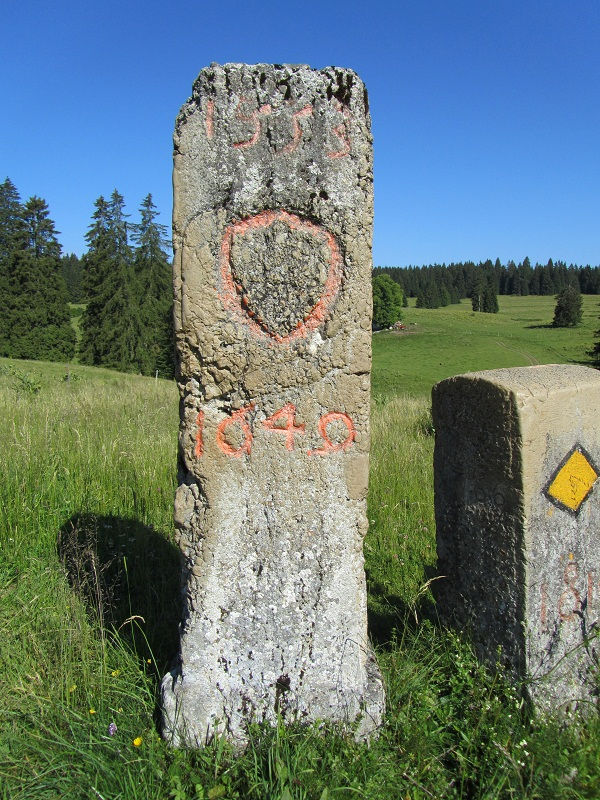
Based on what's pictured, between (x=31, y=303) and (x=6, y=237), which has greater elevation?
(x=6, y=237)

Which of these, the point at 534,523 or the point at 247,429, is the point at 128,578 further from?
the point at 534,523

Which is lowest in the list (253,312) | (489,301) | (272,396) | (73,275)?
(272,396)

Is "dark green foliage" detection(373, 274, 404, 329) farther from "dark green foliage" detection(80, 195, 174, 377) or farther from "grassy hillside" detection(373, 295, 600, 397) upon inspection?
"dark green foliage" detection(80, 195, 174, 377)

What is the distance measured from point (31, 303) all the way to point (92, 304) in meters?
4.27

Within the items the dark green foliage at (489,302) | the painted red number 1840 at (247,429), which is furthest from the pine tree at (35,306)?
the dark green foliage at (489,302)

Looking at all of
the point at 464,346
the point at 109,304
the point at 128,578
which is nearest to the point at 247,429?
the point at 128,578

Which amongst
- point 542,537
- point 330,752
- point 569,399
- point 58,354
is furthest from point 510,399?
point 58,354

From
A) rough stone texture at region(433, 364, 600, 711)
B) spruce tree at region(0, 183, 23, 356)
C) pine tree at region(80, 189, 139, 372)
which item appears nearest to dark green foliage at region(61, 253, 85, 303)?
spruce tree at region(0, 183, 23, 356)

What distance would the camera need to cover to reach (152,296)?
39.9m

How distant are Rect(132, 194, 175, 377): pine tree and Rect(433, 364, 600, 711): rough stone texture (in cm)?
3354

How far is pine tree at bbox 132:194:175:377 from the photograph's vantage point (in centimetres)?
3650

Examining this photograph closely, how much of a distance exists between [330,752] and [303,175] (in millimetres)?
2195

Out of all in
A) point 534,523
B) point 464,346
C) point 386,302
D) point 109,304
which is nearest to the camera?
point 534,523

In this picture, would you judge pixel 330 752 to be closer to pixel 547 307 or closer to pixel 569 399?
pixel 569 399
